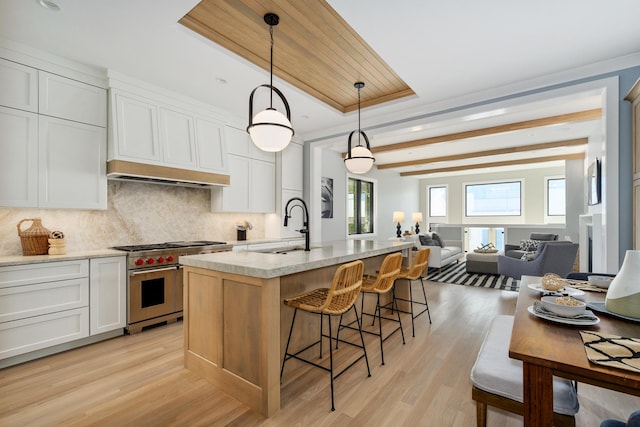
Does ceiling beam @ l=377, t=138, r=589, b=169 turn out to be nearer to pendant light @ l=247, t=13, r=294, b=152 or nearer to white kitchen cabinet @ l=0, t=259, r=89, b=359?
pendant light @ l=247, t=13, r=294, b=152

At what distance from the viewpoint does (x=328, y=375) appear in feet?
7.84

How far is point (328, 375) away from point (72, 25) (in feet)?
11.4

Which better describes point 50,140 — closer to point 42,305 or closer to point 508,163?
point 42,305

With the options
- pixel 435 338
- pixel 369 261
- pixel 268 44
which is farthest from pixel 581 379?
pixel 268 44

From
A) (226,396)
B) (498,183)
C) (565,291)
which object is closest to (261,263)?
(226,396)

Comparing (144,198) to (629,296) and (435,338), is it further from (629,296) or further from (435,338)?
(629,296)

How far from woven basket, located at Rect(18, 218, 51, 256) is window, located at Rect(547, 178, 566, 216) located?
36.0 feet

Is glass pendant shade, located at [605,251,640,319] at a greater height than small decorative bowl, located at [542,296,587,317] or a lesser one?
greater

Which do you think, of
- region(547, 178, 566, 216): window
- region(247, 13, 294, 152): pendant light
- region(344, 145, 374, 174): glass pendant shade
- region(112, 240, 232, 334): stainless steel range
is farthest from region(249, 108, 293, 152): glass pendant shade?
region(547, 178, 566, 216): window

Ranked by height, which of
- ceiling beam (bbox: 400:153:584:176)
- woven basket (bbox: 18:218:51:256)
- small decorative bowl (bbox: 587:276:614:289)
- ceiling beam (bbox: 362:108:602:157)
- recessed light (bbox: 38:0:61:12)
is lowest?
small decorative bowl (bbox: 587:276:614:289)

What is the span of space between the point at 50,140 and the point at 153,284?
1709 millimetres

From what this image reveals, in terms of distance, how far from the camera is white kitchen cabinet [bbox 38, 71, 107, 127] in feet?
9.31

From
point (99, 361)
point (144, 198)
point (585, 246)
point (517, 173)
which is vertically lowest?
point (99, 361)

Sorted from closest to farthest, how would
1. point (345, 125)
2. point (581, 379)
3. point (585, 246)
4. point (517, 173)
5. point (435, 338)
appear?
point (581, 379), point (435, 338), point (345, 125), point (585, 246), point (517, 173)
